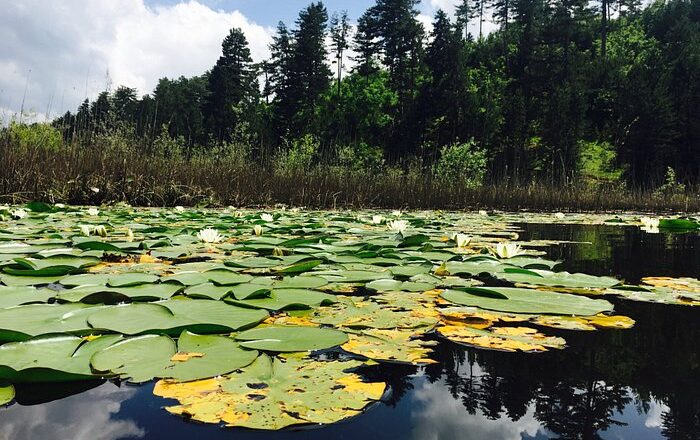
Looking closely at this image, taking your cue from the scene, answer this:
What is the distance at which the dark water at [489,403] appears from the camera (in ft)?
1.46

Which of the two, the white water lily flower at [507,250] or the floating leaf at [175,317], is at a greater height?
the white water lily flower at [507,250]

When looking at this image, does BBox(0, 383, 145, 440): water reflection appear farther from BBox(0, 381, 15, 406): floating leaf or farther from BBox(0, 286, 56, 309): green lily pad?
BBox(0, 286, 56, 309): green lily pad

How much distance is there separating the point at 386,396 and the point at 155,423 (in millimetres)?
247

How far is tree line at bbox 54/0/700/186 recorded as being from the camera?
1980 cm

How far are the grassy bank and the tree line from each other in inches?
314

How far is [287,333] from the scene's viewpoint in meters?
0.71

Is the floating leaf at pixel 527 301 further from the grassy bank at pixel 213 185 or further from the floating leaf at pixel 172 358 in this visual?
the grassy bank at pixel 213 185

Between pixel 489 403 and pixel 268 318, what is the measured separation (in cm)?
46

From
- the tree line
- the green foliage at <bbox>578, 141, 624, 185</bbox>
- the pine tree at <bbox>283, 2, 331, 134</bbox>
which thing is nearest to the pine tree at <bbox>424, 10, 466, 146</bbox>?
the tree line

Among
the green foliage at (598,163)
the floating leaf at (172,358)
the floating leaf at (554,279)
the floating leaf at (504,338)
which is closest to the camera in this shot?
the floating leaf at (172,358)

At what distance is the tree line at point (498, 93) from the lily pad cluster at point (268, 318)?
48.8 feet

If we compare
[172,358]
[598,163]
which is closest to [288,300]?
[172,358]

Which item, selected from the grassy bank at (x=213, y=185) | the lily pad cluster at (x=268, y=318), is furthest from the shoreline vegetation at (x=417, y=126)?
the lily pad cluster at (x=268, y=318)

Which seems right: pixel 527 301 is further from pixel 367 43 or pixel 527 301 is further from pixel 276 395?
pixel 367 43
